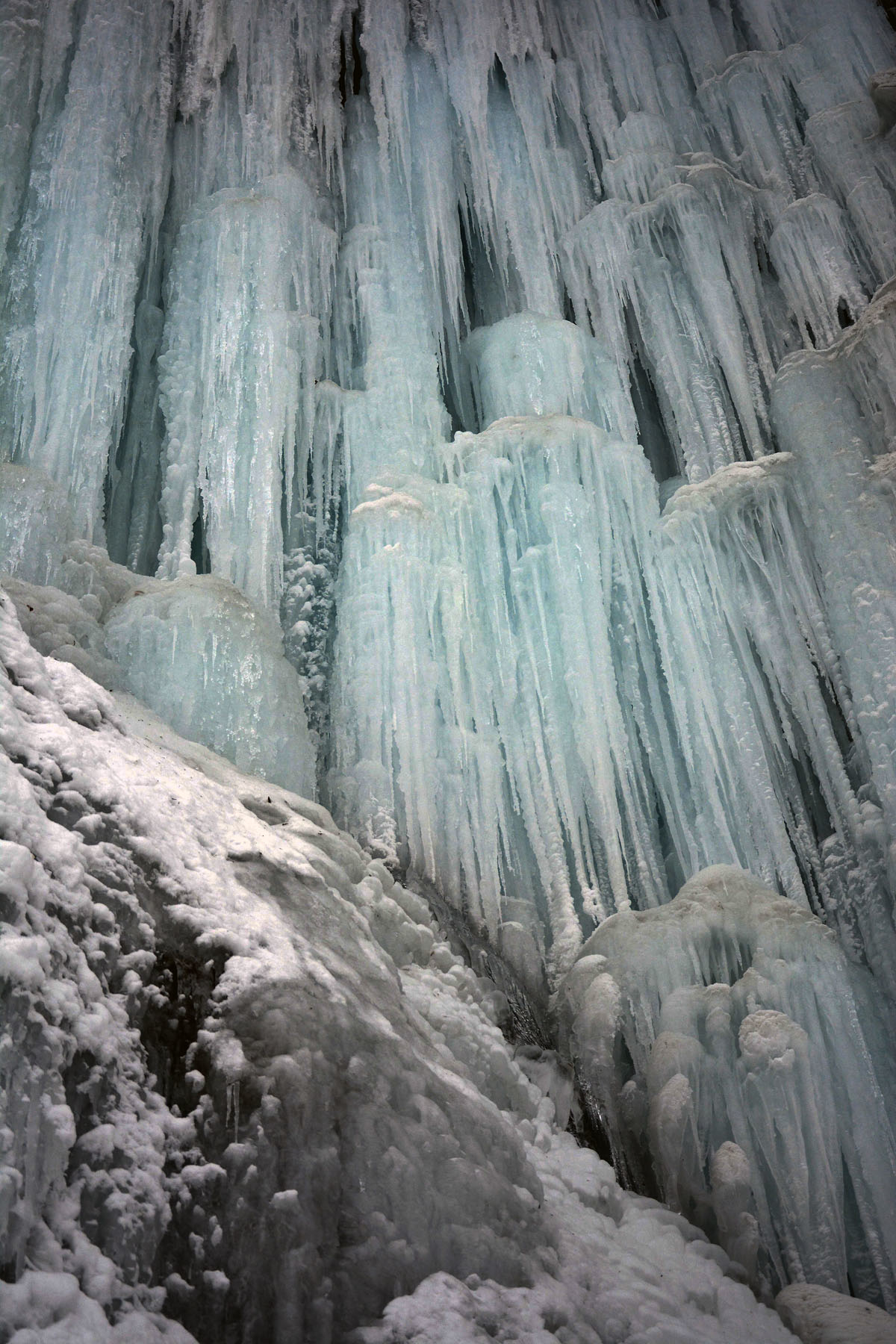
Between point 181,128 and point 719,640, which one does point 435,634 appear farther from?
point 181,128

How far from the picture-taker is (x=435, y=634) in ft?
30.6

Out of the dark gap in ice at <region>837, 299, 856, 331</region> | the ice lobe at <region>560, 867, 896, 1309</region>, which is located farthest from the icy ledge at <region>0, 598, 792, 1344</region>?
the dark gap in ice at <region>837, 299, 856, 331</region>

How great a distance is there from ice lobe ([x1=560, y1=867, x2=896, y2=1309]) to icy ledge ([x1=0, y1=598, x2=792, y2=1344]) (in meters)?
0.49

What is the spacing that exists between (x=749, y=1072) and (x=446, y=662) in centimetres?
404

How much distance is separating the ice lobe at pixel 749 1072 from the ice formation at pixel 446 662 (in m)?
0.03

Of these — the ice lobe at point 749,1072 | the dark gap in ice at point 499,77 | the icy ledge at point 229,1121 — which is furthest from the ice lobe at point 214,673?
the dark gap in ice at point 499,77

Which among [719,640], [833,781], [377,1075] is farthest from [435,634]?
[377,1075]

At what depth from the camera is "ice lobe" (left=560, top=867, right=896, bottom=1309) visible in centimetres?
600

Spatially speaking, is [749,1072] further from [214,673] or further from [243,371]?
[243,371]

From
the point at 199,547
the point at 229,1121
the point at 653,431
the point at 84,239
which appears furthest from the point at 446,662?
the point at 229,1121

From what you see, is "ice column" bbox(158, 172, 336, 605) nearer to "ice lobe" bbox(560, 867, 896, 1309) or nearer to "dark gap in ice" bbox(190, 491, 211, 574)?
"dark gap in ice" bbox(190, 491, 211, 574)

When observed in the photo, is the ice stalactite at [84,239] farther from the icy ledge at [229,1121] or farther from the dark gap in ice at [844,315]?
the dark gap in ice at [844,315]

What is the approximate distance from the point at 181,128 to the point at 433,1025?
379 inches

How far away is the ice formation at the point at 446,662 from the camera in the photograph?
13.5 feet
